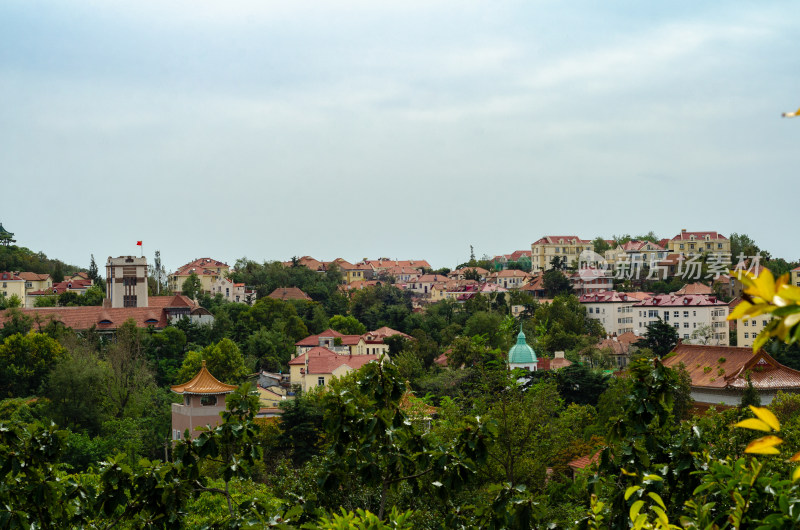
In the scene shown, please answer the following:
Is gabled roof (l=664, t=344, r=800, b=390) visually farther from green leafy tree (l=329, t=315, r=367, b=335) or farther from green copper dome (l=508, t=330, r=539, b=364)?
green leafy tree (l=329, t=315, r=367, b=335)

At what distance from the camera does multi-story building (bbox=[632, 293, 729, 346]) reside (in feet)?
167

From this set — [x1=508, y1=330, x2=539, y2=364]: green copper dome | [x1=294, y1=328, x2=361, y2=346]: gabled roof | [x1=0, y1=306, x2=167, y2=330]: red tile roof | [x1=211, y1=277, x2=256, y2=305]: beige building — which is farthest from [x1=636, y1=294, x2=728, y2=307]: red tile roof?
[x1=211, y1=277, x2=256, y2=305]: beige building

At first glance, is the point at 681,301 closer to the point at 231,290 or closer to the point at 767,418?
the point at 231,290

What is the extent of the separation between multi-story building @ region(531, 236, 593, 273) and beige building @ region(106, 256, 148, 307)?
4202 centimetres

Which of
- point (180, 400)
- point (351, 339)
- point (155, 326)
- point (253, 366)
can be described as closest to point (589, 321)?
point (351, 339)

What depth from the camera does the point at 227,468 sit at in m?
5.92

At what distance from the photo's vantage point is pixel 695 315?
52.2 m

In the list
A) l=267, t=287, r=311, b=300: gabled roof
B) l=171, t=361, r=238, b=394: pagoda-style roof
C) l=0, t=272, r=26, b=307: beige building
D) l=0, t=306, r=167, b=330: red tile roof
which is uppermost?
l=0, t=272, r=26, b=307: beige building

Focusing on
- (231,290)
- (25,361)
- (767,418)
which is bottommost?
(25,361)

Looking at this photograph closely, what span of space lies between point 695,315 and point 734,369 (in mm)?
24787

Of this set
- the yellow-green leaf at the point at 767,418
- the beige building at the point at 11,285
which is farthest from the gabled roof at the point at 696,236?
the yellow-green leaf at the point at 767,418

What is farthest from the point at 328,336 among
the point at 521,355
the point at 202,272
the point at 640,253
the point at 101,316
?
the point at 640,253

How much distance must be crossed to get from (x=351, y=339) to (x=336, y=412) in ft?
142

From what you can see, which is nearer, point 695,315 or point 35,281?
point 695,315
